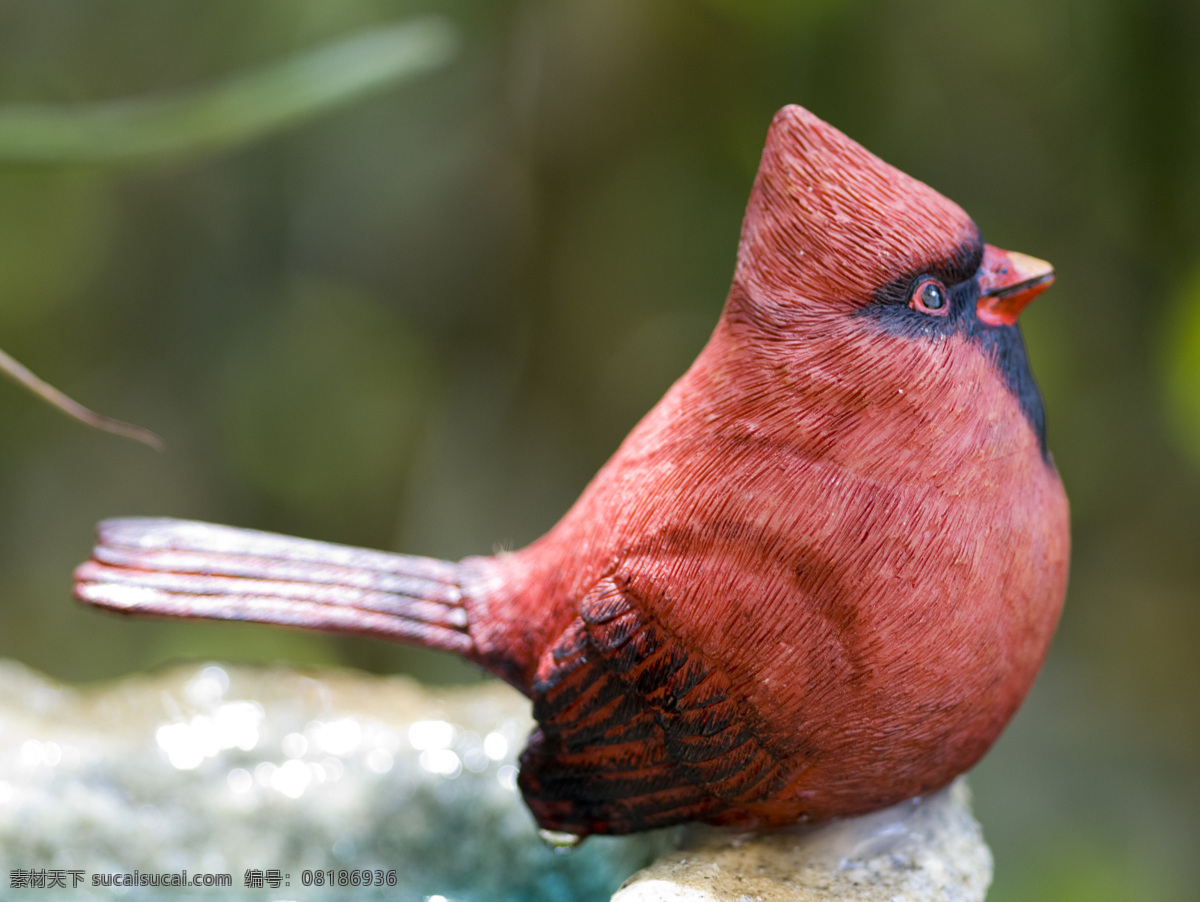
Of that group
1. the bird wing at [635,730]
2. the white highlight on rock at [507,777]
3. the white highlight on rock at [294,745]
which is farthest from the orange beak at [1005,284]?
the white highlight on rock at [294,745]

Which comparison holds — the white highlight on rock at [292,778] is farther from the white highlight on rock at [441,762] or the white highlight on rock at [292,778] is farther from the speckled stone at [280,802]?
the white highlight on rock at [441,762]

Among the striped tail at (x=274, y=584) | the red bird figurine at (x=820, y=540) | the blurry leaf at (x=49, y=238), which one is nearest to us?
the red bird figurine at (x=820, y=540)

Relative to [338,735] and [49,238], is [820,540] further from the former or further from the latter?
[49,238]

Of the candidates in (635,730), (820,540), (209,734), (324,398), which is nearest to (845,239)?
(820,540)

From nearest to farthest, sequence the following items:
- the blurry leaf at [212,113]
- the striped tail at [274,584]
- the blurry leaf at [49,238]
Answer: the striped tail at [274,584] → the blurry leaf at [212,113] → the blurry leaf at [49,238]

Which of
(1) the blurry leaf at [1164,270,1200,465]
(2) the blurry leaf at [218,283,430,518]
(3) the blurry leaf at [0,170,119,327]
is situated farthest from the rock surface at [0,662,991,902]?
(3) the blurry leaf at [0,170,119,327]

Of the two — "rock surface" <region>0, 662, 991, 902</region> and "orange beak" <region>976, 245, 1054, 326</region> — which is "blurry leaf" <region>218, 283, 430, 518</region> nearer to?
"rock surface" <region>0, 662, 991, 902</region>
